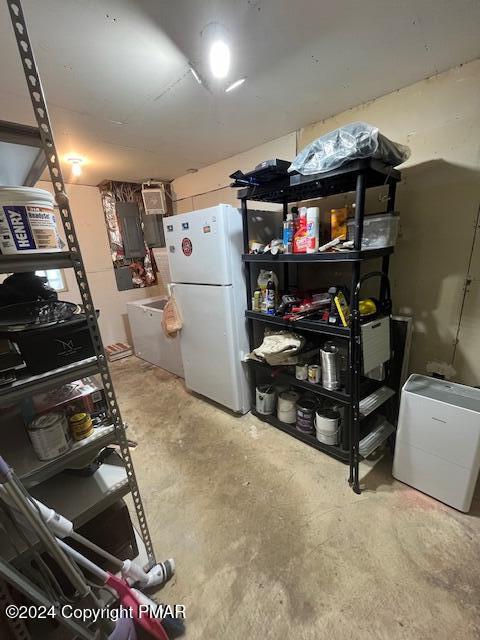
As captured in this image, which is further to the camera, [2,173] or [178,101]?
[178,101]

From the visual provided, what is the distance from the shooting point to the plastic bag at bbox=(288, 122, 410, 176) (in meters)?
1.14

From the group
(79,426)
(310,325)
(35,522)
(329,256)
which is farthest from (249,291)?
(35,522)

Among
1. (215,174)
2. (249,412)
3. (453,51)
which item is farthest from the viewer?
(215,174)

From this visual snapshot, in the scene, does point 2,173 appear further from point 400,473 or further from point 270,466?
point 400,473

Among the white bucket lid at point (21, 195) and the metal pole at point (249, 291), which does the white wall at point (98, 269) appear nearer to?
the metal pole at point (249, 291)

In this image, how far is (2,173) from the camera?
1.02 meters

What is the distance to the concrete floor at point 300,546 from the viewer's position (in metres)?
0.99

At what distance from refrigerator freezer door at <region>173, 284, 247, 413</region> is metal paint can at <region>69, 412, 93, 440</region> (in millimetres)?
1193

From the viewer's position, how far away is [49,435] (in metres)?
0.83

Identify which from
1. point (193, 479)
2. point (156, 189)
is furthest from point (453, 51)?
point (156, 189)

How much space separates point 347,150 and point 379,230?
1.60 ft

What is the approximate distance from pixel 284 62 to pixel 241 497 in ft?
7.41

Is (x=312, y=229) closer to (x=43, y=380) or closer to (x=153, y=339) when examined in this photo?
(x=43, y=380)

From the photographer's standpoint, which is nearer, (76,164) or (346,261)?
(346,261)
